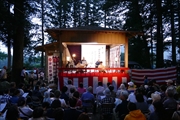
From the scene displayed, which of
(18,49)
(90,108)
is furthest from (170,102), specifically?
(18,49)

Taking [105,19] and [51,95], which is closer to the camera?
[51,95]

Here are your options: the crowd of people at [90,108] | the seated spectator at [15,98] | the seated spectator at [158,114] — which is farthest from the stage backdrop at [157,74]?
the seated spectator at [158,114]

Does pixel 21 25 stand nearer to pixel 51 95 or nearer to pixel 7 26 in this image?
pixel 7 26

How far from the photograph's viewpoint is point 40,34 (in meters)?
34.4

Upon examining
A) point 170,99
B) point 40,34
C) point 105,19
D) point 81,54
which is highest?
point 105,19

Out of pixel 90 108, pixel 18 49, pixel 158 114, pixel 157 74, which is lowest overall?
pixel 90 108

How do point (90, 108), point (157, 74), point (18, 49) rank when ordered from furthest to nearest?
point (18, 49), point (157, 74), point (90, 108)

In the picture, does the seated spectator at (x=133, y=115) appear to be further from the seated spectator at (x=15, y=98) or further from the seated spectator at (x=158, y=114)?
the seated spectator at (x=15, y=98)

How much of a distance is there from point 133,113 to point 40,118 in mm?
1628

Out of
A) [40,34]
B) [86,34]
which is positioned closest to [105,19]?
[40,34]

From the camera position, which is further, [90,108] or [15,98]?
[90,108]

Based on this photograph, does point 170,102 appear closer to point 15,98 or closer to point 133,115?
point 133,115

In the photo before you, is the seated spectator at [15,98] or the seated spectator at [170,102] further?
the seated spectator at [15,98]

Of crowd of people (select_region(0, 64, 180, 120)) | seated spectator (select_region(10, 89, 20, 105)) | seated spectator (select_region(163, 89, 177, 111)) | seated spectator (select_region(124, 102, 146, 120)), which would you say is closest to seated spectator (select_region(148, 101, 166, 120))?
crowd of people (select_region(0, 64, 180, 120))
